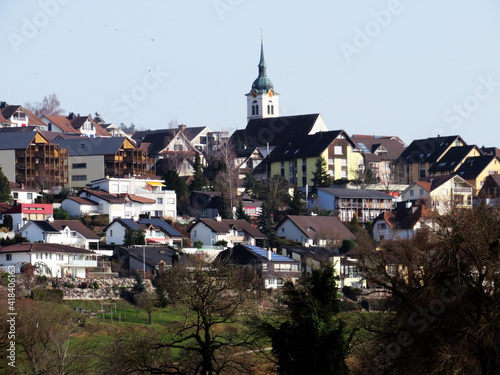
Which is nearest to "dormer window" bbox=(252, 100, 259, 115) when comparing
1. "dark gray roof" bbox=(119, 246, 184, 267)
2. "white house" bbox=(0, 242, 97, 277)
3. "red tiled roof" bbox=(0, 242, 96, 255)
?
"dark gray roof" bbox=(119, 246, 184, 267)

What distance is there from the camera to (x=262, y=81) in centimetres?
12800

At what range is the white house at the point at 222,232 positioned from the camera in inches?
2665

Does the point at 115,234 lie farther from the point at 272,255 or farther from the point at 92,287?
the point at 92,287

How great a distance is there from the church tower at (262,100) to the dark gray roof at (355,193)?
4248 cm

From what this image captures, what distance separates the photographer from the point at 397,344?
80.8 ft

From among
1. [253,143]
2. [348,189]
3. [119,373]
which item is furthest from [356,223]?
[119,373]

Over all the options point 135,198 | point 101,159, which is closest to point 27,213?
point 135,198

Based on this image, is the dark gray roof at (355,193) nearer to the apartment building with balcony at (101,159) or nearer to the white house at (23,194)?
the apartment building with balcony at (101,159)

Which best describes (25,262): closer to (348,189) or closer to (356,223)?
(356,223)

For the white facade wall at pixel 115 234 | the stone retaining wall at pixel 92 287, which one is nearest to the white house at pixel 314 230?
the white facade wall at pixel 115 234

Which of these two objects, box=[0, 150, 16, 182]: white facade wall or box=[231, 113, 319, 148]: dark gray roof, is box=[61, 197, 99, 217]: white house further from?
box=[231, 113, 319, 148]: dark gray roof

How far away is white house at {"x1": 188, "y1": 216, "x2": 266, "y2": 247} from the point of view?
222 ft

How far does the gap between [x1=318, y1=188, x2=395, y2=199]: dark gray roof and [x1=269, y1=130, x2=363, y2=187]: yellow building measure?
672 centimetres

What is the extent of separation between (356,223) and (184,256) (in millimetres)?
19043
